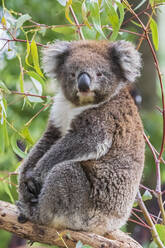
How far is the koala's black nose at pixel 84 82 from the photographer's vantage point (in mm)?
3255

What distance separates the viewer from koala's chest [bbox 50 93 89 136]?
3.46m

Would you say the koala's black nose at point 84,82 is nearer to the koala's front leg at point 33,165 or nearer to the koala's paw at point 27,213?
the koala's front leg at point 33,165

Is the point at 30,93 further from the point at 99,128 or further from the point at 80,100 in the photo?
the point at 99,128

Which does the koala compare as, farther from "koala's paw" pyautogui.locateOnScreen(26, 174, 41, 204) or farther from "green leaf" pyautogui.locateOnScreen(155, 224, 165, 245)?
"green leaf" pyautogui.locateOnScreen(155, 224, 165, 245)

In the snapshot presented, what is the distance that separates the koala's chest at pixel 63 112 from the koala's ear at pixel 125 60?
482 mm

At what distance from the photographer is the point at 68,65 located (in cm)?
359

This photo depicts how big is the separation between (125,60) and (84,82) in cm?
53

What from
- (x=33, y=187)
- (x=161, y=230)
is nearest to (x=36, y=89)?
(x=33, y=187)

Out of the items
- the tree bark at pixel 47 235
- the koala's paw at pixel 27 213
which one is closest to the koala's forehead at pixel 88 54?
the koala's paw at pixel 27 213

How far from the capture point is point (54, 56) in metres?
3.77

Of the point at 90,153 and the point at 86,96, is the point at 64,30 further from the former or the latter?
the point at 90,153

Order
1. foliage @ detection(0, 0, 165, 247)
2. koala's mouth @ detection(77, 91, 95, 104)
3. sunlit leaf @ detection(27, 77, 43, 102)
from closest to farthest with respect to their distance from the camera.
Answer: foliage @ detection(0, 0, 165, 247) < sunlit leaf @ detection(27, 77, 43, 102) < koala's mouth @ detection(77, 91, 95, 104)

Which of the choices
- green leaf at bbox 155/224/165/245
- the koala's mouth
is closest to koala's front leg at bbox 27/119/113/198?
the koala's mouth

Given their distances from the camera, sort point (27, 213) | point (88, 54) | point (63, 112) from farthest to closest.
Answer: point (63, 112) → point (88, 54) → point (27, 213)
